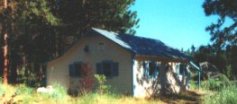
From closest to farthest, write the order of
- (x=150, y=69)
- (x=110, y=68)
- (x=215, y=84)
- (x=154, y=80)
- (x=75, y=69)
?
(x=215, y=84)
(x=110, y=68)
(x=150, y=69)
(x=154, y=80)
(x=75, y=69)

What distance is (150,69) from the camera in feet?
Result: 104

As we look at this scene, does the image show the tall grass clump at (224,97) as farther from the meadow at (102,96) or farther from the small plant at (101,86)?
the small plant at (101,86)

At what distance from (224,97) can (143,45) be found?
18.4 metres

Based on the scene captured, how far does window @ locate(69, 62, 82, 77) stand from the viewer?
108ft

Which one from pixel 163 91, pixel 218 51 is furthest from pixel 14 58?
pixel 218 51

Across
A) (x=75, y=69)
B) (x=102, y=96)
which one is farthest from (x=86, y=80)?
(x=102, y=96)

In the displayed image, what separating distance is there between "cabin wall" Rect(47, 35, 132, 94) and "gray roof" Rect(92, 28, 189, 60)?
1.48ft

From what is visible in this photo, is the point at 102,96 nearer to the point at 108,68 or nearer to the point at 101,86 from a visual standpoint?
the point at 101,86

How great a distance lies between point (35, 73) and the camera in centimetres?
4334

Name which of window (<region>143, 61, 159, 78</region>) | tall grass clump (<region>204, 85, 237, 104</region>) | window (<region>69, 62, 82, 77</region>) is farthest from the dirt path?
tall grass clump (<region>204, 85, 237, 104</region>)

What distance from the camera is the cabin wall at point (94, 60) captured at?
30.1 metres

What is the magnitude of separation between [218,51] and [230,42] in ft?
4.53

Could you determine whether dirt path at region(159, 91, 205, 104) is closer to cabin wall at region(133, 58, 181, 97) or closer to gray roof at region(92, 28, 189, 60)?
cabin wall at region(133, 58, 181, 97)

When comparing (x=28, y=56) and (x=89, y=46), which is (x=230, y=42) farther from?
(x=28, y=56)
